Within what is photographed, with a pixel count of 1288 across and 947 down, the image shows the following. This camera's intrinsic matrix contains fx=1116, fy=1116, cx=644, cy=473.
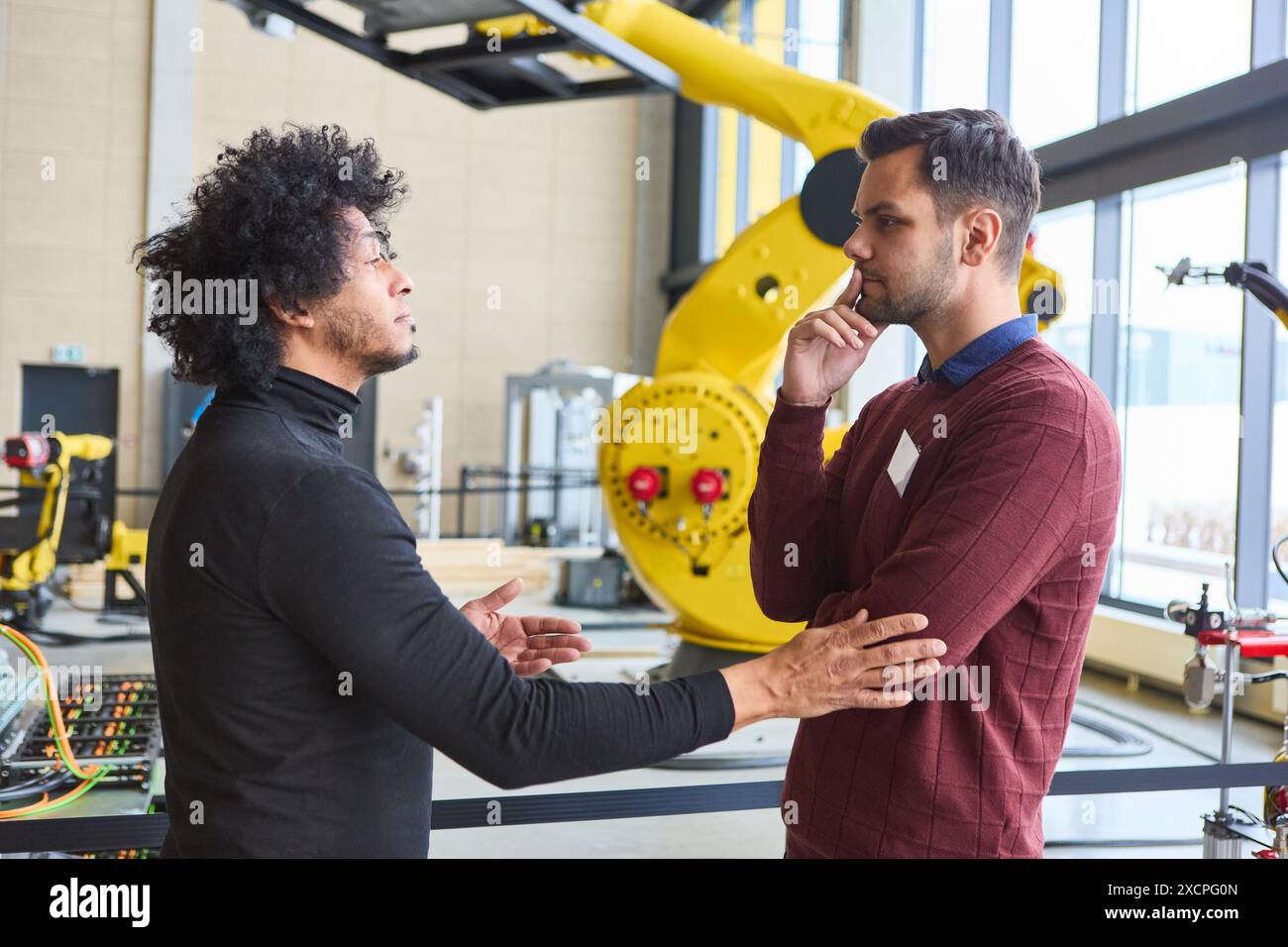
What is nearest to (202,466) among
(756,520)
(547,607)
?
(756,520)

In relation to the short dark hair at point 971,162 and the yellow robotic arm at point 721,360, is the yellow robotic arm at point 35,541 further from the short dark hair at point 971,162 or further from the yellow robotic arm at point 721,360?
the short dark hair at point 971,162

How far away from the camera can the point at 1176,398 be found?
24.3 ft

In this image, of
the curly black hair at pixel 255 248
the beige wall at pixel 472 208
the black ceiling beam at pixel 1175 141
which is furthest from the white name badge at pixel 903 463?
the beige wall at pixel 472 208

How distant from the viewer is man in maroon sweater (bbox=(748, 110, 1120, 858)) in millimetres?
1407

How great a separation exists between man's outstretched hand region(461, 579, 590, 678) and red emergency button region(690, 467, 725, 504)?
303cm

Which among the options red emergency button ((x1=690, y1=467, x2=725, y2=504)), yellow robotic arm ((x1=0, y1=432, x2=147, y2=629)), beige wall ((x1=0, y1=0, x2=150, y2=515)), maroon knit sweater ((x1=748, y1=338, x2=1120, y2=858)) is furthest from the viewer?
beige wall ((x1=0, y1=0, x2=150, y2=515))

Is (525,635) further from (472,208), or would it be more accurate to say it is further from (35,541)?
(472,208)

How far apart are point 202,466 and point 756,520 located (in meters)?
0.87

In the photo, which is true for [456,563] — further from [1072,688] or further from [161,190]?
[1072,688]

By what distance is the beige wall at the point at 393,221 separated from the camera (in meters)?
13.0

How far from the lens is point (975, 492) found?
1.41m

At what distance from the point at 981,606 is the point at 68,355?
13.8m

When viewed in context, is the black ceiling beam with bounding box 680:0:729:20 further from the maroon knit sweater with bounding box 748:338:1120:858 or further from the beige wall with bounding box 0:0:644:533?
the maroon knit sweater with bounding box 748:338:1120:858

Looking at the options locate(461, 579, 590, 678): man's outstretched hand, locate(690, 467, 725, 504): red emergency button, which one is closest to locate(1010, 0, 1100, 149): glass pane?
locate(690, 467, 725, 504): red emergency button
